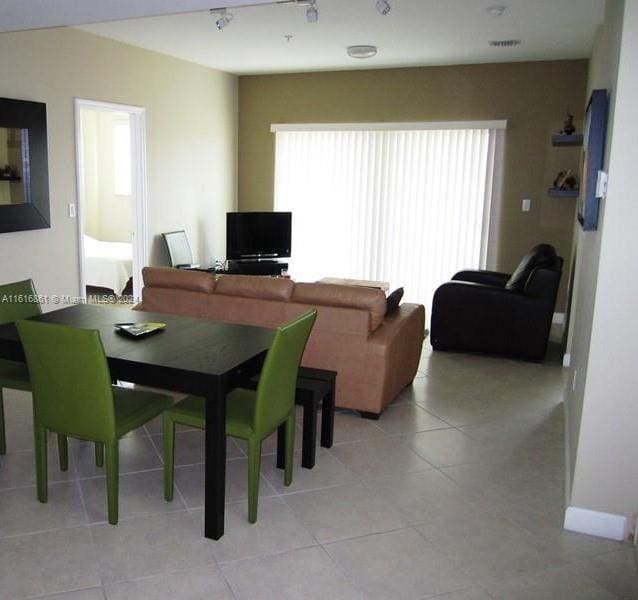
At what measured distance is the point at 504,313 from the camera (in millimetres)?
5473

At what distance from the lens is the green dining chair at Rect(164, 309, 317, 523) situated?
277 centimetres

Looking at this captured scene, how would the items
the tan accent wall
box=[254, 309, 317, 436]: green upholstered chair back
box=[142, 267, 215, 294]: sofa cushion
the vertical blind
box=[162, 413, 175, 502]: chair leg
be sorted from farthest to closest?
the vertical blind, the tan accent wall, box=[142, 267, 215, 294]: sofa cushion, box=[162, 413, 175, 502]: chair leg, box=[254, 309, 317, 436]: green upholstered chair back

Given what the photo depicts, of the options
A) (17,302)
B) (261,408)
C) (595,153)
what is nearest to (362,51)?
(595,153)

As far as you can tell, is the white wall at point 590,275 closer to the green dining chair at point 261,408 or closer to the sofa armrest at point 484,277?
the green dining chair at point 261,408

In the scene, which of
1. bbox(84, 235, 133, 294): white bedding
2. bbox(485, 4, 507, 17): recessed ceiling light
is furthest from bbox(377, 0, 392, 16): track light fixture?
bbox(84, 235, 133, 294): white bedding

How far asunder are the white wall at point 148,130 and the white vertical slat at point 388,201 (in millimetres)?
848

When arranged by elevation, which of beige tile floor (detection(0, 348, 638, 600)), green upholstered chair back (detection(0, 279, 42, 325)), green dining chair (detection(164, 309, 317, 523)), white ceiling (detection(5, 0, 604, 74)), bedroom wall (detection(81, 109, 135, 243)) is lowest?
beige tile floor (detection(0, 348, 638, 600))

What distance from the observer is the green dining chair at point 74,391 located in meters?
2.61

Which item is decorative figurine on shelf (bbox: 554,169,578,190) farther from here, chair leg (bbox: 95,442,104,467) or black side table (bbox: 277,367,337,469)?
chair leg (bbox: 95,442,104,467)

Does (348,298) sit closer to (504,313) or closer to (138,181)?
(504,313)

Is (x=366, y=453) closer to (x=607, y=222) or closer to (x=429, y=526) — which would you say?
(x=429, y=526)

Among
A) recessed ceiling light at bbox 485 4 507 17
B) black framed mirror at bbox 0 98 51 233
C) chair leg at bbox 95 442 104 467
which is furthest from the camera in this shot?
black framed mirror at bbox 0 98 51 233

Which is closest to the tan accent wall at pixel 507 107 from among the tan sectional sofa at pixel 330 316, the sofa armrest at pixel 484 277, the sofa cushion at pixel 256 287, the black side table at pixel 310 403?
the sofa armrest at pixel 484 277

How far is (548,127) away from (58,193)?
492 cm
